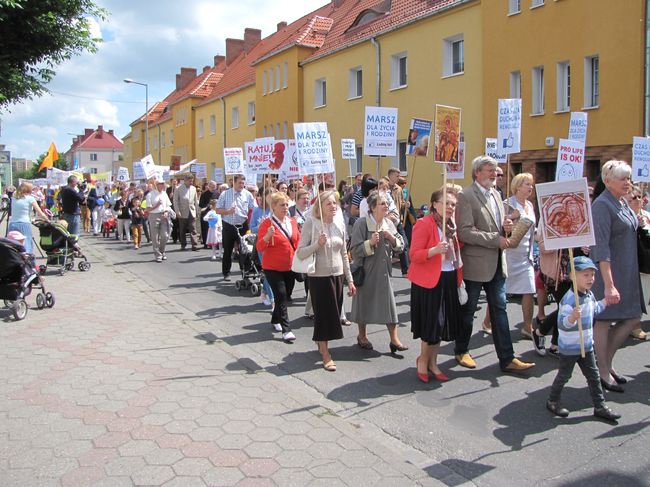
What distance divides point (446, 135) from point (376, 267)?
1591mm

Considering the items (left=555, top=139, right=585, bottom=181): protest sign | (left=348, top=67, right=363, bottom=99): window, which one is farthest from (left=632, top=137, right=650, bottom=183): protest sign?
(left=348, top=67, right=363, bottom=99): window

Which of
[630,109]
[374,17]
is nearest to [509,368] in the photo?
[630,109]

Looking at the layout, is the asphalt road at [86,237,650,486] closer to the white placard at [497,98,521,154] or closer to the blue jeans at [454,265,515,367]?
the blue jeans at [454,265,515,367]

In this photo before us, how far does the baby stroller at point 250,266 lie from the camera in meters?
10.4

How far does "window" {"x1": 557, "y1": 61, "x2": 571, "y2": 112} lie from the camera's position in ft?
60.7

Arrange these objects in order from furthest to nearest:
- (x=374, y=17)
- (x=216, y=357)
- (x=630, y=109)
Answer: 1. (x=374, y=17)
2. (x=630, y=109)
3. (x=216, y=357)

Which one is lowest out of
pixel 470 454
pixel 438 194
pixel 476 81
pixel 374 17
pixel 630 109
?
pixel 470 454

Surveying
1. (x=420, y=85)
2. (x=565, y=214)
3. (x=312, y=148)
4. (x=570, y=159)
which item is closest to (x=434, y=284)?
(x=565, y=214)

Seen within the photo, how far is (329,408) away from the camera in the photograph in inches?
200

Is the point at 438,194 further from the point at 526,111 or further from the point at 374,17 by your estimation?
the point at 374,17

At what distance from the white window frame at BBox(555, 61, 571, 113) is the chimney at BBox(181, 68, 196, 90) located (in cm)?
5296

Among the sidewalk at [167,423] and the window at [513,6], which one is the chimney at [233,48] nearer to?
the window at [513,6]

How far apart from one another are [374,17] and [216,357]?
25.4 metres

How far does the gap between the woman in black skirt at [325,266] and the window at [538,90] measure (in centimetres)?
1505
